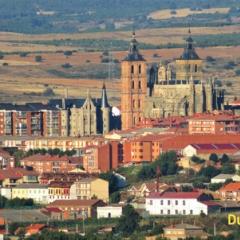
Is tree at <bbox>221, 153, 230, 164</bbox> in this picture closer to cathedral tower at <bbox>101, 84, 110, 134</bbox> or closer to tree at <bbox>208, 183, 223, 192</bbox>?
A: tree at <bbox>208, 183, 223, 192</bbox>

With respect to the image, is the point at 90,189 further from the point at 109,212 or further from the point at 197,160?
the point at 109,212

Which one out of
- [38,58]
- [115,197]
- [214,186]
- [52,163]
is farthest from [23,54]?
[214,186]

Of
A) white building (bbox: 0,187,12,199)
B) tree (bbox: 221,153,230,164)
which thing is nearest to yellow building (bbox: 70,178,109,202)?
white building (bbox: 0,187,12,199)

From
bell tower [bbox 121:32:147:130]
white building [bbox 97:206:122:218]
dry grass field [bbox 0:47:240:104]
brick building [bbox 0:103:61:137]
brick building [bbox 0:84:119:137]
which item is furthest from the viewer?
dry grass field [bbox 0:47:240:104]

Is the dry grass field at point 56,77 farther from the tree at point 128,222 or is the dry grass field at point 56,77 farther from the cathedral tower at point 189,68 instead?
the tree at point 128,222

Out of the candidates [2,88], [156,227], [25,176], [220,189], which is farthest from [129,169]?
[2,88]

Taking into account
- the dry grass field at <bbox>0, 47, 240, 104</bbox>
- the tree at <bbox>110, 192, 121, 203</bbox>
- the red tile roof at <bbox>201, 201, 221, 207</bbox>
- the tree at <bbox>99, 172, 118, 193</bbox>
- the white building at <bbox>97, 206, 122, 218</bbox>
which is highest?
the dry grass field at <bbox>0, 47, 240, 104</bbox>

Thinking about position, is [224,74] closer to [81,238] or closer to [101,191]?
A: [101,191]
